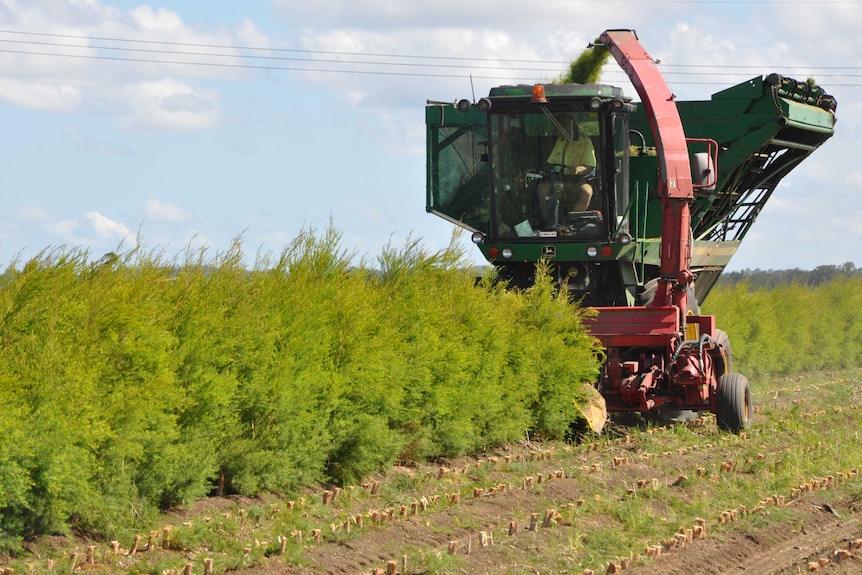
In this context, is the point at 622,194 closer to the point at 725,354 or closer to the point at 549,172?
the point at 549,172

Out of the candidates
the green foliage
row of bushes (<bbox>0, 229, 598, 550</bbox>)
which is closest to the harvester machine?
row of bushes (<bbox>0, 229, 598, 550</bbox>)

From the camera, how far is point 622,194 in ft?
45.3

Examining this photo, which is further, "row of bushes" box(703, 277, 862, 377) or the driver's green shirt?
"row of bushes" box(703, 277, 862, 377)

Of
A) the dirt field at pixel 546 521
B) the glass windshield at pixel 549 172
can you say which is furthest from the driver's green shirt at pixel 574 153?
the dirt field at pixel 546 521

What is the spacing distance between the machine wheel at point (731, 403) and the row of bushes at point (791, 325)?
36.1ft

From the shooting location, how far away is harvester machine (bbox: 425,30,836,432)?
13094 millimetres

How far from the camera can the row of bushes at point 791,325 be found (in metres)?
25.1

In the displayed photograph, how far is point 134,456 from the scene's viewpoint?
7.79 metres

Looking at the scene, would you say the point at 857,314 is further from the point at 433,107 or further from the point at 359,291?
the point at 359,291

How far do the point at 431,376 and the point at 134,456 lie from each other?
3720mm

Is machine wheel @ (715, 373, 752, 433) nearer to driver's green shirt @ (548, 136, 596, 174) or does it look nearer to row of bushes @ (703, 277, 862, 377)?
driver's green shirt @ (548, 136, 596, 174)

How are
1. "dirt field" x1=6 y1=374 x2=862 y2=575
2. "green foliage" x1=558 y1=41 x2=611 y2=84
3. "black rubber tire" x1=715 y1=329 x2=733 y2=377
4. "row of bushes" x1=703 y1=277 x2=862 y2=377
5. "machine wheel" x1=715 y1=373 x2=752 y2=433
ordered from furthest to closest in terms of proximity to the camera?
"row of bushes" x1=703 y1=277 x2=862 y2=377 → "green foliage" x1=558 y1=41 x2=611 y2=84 → "black rubber tire" x1=715 y1=329 x2=733 y2=377 → "machine wheel" x1=715 y1=373 x2=752 y2=433 → "dirt field" x1=6 y1=374 x2=862 y2=575

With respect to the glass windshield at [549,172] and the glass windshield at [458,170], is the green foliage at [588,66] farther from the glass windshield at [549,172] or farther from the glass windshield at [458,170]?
the glass windshield at [549,172]

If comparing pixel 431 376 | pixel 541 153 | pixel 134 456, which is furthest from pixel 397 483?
pixel 541 153
